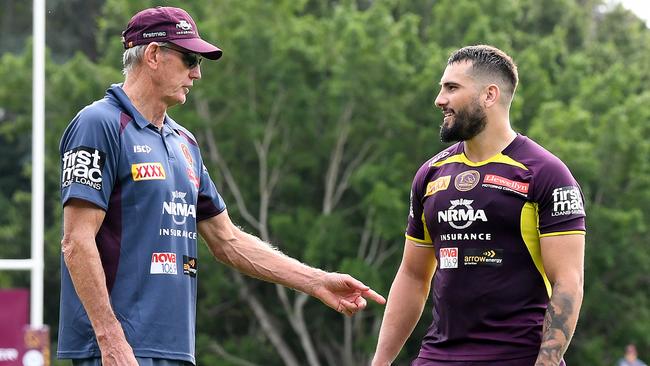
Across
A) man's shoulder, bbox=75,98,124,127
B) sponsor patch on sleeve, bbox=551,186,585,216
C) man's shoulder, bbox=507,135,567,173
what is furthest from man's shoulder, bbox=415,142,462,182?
man's shoulder, bbox=75,98,124,127

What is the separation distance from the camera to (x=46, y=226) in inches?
1299

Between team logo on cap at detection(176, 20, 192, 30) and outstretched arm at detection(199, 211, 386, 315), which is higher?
team logo on cap at detection(176, 20, 192, 30)

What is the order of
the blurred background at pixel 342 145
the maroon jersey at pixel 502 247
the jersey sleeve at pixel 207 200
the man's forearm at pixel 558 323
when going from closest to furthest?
1. the jersey sleeve at pixel 207 200
2. the man's forearm at pixel 558 323
3. the maroon jersey at pixel 502 247
4. the blurred background at pixel 342 145

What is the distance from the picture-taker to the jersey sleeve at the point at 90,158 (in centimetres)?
499

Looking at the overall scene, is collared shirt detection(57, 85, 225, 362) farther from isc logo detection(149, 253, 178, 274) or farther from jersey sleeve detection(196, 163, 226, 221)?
jersey sleeve detection(196, 163, 226, 221)

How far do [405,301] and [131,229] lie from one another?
6.12 feet

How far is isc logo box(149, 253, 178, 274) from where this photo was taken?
16.9ft

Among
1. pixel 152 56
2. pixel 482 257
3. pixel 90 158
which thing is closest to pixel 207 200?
pixel 152 56

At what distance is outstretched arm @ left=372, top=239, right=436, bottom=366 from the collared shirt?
4.85 feet

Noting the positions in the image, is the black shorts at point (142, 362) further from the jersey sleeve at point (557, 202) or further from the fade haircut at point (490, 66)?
the fade haircut at point (490, 66)

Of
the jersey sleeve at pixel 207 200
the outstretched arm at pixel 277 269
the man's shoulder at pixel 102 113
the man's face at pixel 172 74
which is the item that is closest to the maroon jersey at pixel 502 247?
the outstretched arm at pixel 277 269

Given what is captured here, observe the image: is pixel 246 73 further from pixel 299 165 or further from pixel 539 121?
pixel 539 121

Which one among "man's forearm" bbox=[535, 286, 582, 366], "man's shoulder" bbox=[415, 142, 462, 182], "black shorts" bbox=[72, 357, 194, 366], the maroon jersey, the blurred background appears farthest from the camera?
the blurred background

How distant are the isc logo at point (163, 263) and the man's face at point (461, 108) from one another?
1.58 metres
